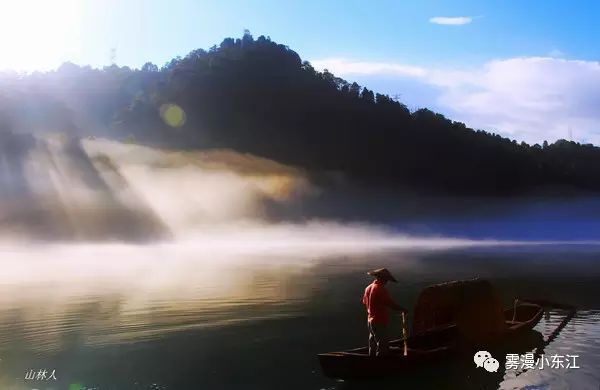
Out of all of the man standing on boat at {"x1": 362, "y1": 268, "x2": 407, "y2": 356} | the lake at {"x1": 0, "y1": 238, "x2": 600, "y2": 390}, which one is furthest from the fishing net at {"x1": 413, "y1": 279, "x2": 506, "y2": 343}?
the man standing on boat at {"x1": 362, "y1": 268, "x2": 407, "y2": 356}

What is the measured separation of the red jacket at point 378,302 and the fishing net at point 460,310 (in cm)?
600

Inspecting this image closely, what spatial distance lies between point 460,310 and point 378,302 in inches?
300

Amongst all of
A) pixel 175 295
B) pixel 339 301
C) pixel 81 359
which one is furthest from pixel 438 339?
pixel 175 295

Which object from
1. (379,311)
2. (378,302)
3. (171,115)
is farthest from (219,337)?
(171,115)

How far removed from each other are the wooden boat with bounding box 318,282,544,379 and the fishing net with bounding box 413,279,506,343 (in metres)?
0.23

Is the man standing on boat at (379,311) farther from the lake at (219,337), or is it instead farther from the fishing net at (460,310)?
the fishing net at (460,310)

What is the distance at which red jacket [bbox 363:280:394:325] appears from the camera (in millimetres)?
20172

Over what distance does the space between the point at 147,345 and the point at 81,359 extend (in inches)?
133

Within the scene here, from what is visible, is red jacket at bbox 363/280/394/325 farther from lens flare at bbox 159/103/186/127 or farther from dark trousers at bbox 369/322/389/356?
lens flare at bbox 159/103/186/127

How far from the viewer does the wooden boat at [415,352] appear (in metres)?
20.3

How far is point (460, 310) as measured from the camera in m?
26.3

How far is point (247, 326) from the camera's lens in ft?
112

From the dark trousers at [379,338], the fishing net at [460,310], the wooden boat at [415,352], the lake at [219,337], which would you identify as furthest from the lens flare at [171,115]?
the dark trousers at [379,338]

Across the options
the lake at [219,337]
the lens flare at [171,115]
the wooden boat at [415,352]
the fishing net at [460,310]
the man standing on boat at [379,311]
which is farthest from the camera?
the lens flare at [171,115]
